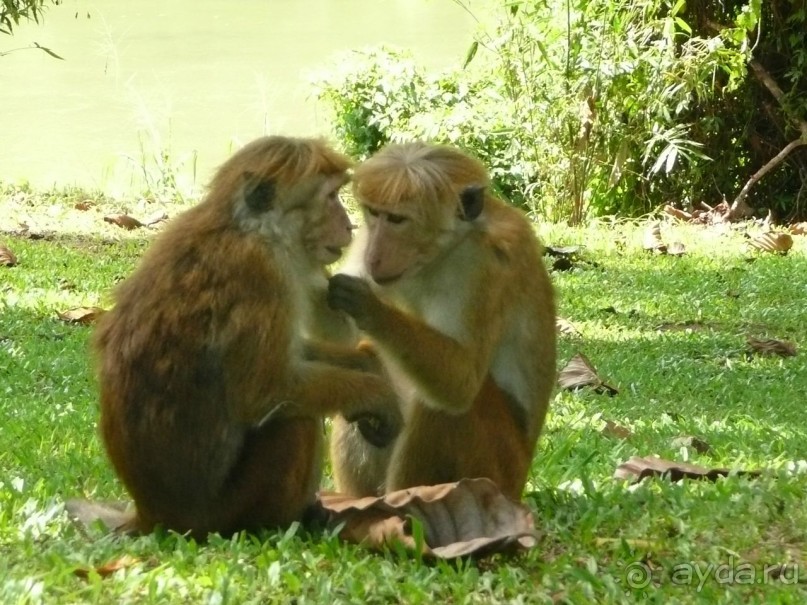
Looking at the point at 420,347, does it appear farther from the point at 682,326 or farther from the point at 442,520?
the point at 682,326

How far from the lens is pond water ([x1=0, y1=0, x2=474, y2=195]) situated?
17062 mm

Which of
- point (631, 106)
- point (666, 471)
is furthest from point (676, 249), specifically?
point (666, 471)

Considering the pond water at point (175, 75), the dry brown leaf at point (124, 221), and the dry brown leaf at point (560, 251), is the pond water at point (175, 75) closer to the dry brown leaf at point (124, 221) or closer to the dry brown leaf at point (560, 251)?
the dry brown leaf at point (124, 221)

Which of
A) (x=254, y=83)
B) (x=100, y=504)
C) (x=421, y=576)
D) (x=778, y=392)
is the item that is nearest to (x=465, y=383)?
(x=421, y=576)

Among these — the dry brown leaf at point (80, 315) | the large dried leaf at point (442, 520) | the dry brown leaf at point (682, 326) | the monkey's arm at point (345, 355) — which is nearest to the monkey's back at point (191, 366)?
the monkey's arm at point (345, 355)

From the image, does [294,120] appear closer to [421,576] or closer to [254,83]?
[254,83]

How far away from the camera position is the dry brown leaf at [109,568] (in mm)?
3676

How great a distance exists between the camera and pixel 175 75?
70.9 feet

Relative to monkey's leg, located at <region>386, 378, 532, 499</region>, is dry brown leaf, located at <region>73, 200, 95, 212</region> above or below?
below

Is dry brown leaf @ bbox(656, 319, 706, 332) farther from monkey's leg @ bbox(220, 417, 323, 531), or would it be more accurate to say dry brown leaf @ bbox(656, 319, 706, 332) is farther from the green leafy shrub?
monkey's leg @ bbox(220, 417, 323, 531)

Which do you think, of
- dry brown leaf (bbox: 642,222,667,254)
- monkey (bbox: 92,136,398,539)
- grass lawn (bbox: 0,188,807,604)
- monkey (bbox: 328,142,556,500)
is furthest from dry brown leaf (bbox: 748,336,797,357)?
monkey (bbox: 92,136,398,539)

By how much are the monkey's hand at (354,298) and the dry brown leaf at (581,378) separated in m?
3.18

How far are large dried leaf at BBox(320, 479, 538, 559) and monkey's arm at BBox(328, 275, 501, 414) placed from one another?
394 mm

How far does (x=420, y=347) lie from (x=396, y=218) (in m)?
0.50
